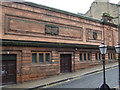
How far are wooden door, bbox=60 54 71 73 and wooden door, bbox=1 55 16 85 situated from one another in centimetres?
563

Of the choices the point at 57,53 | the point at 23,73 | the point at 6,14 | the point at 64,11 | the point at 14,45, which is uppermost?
the point at 64,11

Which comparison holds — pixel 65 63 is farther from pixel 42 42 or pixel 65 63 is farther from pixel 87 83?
pixel 87 83

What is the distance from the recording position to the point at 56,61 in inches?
531

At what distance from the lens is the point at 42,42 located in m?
12.6

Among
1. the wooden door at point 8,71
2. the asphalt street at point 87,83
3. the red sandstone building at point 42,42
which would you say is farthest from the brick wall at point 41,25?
the asphalt street at point 87,83

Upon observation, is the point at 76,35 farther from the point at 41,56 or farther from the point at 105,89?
the point at 105,89

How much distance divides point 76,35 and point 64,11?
365 cm

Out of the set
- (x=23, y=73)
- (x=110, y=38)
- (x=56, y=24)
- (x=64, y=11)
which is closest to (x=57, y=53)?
(x=56, y=24)

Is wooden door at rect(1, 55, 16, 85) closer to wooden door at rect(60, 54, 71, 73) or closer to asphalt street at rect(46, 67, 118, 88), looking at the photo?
asphalt street at rect(46, 67, 118, 88)

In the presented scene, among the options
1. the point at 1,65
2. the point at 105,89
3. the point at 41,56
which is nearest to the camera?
the point at 105,89

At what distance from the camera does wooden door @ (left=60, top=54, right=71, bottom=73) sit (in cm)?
1445

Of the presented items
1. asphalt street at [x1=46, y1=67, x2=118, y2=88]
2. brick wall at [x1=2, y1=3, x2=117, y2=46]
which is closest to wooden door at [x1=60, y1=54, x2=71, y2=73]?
brick wall at [x1=2, y1=3, x2=117, y2=46]

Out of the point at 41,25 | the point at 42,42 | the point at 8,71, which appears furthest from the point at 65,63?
the point at 8,71

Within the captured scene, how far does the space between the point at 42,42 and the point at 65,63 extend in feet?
13.9
